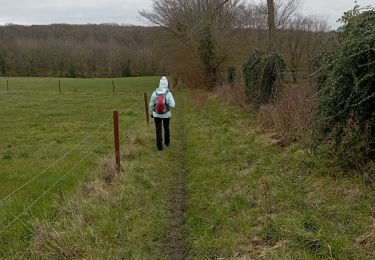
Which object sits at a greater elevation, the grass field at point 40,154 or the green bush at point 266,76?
the green bush at point 266,76

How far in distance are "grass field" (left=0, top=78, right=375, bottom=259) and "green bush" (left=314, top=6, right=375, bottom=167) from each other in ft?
1.69

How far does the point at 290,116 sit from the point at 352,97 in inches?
171

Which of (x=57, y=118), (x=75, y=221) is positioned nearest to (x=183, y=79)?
(x=57, y=118)

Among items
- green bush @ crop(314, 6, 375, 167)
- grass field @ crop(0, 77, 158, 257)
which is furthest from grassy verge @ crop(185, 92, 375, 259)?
grass field @ crop(0, 77, 158, 257)

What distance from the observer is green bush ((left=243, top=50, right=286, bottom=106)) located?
49.2ft

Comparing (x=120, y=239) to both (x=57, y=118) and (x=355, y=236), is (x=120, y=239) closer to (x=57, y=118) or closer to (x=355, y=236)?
(x=355, y=236)

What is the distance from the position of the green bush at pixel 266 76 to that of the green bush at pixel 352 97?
7.76 meters

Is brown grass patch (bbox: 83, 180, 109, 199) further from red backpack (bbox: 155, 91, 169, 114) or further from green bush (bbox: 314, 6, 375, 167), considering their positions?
red backpack (bbox: 155, 91, 169, 114)

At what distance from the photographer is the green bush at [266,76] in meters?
15.0

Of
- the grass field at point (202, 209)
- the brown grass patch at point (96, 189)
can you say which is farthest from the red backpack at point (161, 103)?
the brown grass patch at point (96, 189)

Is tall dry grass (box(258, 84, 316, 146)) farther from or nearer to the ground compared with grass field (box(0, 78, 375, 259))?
farther from the ground

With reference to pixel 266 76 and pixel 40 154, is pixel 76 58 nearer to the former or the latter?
pixel 266 76

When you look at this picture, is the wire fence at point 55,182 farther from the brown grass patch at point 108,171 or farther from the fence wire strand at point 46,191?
the brown grass patch at point 108,171

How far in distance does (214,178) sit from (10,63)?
360ft
